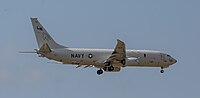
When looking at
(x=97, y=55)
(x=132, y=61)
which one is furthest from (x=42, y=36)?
(x=132, y=61)

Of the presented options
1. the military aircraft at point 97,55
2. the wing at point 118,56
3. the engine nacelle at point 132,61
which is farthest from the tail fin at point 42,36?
the engine nacelle at point 132,61

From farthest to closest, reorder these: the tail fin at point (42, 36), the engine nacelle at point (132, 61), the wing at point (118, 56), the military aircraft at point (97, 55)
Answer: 1. the engine nacelle at point (132, 61)
2. the tail fin at point (42, 36)
3. the wing at point (118, 56)
4. the military aircraft at point (97, 55)

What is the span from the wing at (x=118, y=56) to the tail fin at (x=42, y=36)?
7.56 m

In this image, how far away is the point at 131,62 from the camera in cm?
12738

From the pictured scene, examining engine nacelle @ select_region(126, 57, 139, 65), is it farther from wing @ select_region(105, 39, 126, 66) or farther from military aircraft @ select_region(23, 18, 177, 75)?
wing @ select_region(105, 39, 126, 66)

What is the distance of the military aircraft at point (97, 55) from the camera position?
12302cm

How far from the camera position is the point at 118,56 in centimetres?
12519

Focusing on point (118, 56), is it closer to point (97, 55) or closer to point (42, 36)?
point (97, 55)

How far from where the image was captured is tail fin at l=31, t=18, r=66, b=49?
4916 inches

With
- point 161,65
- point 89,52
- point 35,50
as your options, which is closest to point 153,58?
point 161,65

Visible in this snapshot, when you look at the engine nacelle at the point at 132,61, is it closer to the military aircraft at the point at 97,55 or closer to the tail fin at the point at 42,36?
the military aircraft at the point at 97,55

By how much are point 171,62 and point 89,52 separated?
14.6 m

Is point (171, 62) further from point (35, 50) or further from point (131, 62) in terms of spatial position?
point (35, 50)

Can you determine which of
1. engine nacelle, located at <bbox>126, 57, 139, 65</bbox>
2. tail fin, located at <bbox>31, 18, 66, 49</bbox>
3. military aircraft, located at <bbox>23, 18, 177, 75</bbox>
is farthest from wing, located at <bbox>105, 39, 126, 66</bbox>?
tail fin, located at <bbox>31, 18, 66, 49</bbox>
